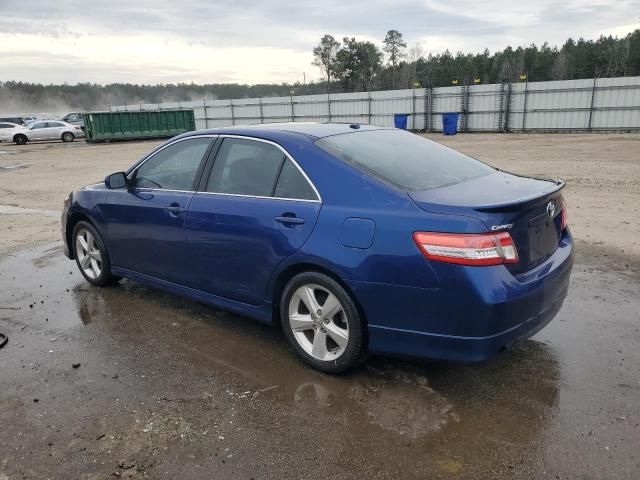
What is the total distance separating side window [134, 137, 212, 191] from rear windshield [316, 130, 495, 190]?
1179 mm

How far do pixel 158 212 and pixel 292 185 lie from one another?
1.40 metres

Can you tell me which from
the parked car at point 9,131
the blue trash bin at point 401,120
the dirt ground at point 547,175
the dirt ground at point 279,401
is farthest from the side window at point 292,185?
the parked car at point 9,131

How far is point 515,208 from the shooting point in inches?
117

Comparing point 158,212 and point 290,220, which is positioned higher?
point 290,220

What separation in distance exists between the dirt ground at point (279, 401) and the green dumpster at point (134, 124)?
28914 millimetres

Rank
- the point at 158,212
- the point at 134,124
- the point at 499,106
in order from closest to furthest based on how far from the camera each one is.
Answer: the point at 158,212
the point at 499,106
the point at 134,124

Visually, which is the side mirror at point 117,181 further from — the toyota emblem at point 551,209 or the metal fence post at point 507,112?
the metal fence post at point 507,112

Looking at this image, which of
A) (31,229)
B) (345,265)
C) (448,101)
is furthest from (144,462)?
(448,101)

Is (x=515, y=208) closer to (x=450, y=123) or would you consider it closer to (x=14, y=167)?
(x=14, y=167)

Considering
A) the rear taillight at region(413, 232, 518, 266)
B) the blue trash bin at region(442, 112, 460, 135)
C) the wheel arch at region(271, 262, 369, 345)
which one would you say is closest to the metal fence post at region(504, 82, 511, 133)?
the blue trash bin at region(442, 112, 460, 135)

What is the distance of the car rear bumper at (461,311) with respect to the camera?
9.34 ft

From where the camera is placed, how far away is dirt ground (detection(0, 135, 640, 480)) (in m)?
2.70

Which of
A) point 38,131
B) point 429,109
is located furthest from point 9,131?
point 429,109

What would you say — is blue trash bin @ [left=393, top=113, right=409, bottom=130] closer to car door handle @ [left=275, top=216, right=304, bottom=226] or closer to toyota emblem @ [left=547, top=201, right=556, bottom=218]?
toyota emblem @ [left=547, top=201, right=556, bottom=218]
